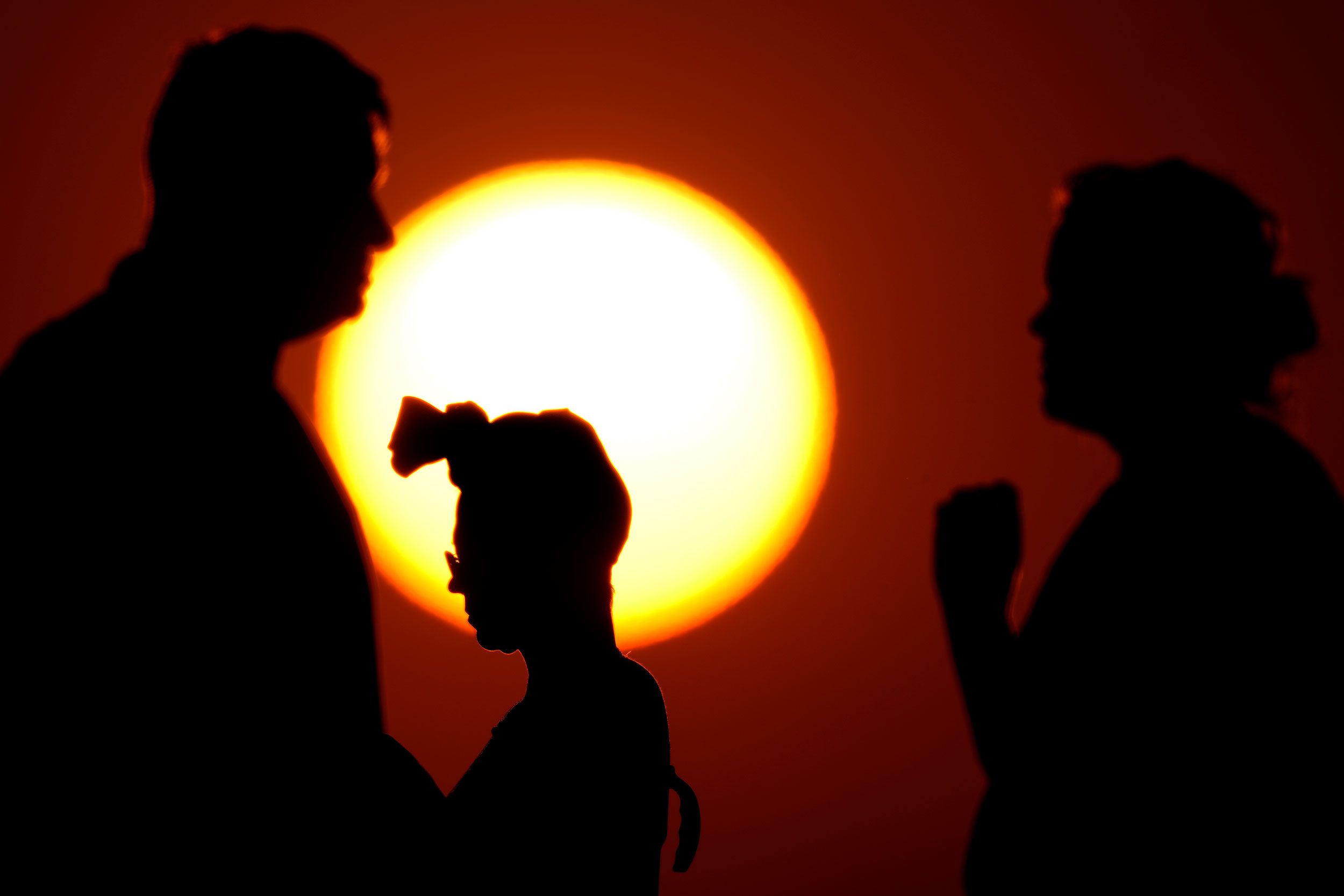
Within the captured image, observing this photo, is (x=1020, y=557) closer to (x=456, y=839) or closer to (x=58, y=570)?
(x=456, y=839)

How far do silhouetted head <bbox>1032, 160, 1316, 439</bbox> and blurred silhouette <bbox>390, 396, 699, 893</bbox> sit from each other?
0.53 m

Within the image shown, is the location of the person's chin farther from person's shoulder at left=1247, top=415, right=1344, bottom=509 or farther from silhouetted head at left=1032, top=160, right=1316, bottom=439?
person's shoulder at left=1247, top=415, right=1344, bottom=509

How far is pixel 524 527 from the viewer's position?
120 centimetres

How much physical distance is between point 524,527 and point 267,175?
18.4 inches

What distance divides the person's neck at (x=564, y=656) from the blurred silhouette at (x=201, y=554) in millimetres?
258

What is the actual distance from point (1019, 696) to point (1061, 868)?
0.15m

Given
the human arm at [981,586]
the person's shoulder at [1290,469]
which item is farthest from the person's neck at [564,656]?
the person's shoulder at [1290,469]

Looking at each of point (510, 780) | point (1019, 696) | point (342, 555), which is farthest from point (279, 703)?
point (1019, 696)

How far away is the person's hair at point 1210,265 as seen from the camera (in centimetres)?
110

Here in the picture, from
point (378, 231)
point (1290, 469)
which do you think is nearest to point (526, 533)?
point (378, 231)

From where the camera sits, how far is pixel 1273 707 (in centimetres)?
91

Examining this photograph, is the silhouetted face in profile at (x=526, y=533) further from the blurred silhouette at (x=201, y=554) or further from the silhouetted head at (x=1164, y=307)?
the silhouetted head at (x=1164, y=307)

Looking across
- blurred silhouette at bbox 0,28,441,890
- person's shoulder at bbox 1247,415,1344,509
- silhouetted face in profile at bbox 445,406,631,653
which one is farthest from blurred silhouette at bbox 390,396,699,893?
person's shoulder at bbox 1247,415,1344,509

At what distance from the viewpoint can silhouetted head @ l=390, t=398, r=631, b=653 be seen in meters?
1.20
